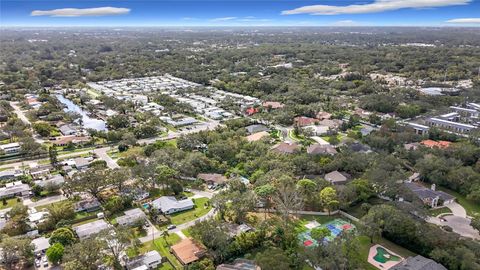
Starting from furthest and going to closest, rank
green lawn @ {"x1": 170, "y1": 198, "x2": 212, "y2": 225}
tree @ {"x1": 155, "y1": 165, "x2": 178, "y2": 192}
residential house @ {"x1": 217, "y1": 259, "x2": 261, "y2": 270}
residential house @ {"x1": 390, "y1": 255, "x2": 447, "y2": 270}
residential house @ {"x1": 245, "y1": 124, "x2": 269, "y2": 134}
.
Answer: residential house @ {"x1": 245, "y1": 124, "x2": 269, "y2": 134}
tree @ {"x1": 155, "y1": 165, "x2": 178, "y2": 192}
green lawn @ {"x1": 170, "y1": 198, "x2": 212, "y2": 225}
residential house @ {"x1": 217, "y1": 259, "x2": 261, "y2": 270}
residential house @ {"x1": 390, "y1": 255, "x2": 447, "y2": 270}

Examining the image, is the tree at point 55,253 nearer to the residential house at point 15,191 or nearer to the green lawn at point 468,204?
the residential house at point 15,191

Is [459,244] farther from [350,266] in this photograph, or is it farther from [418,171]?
[418,171]

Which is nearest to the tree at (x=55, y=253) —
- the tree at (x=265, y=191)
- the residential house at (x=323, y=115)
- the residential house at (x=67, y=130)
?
the tree at (x=265, y=191)

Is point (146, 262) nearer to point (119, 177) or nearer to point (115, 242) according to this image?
point (115, 242)


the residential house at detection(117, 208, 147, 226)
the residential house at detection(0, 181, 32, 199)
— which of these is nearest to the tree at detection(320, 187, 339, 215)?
the residential house at detection(117, 208, 147, 226)

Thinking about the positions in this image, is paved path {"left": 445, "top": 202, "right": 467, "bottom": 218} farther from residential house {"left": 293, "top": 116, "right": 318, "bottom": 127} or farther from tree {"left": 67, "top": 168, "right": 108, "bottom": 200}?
tree {"left": 67, "top": 168, "right": 108, "bottom": 200}
